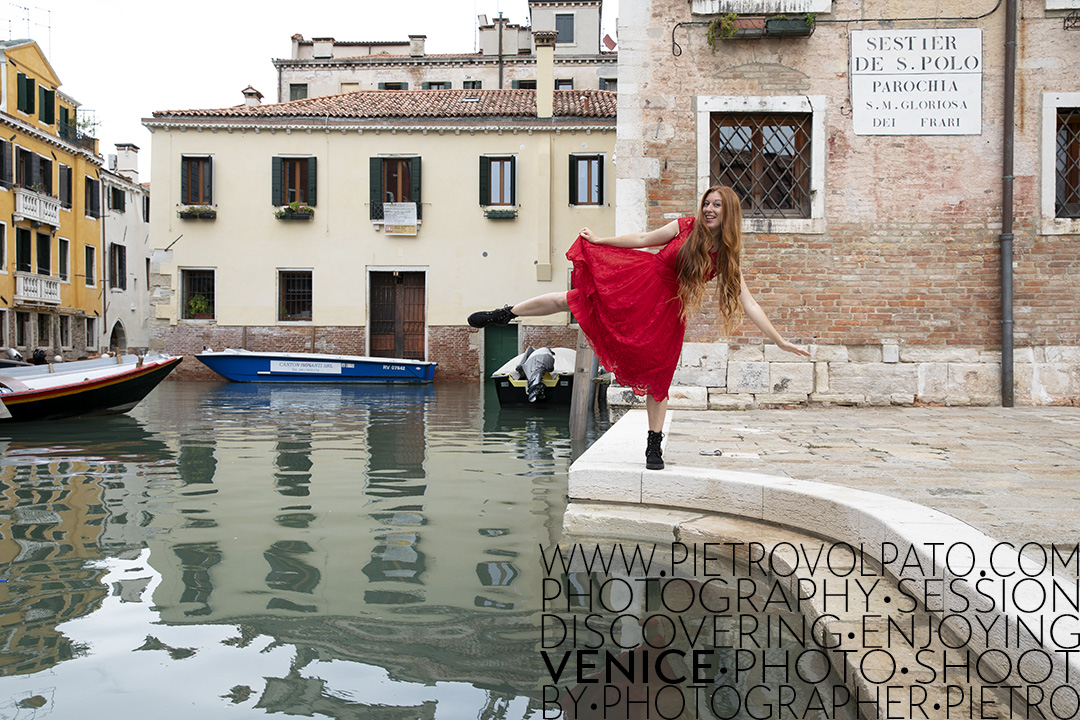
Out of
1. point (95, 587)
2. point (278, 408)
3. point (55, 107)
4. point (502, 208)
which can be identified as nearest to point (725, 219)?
point (95, 587)

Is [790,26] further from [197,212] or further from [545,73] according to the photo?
[197,212]

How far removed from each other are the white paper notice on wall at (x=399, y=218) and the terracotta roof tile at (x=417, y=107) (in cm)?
216

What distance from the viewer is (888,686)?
204 centimetres

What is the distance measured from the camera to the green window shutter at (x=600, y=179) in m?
21.4

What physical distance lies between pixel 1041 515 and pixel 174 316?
69.5ft

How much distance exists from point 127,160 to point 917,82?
32.0 metres

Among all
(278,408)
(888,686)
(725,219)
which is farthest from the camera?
(278,408)

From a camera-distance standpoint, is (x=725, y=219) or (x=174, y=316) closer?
(x=725, y=219)

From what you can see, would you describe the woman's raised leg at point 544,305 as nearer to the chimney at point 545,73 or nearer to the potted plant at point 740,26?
the potted plant at point 740,26

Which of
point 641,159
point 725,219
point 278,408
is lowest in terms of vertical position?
point 278,408

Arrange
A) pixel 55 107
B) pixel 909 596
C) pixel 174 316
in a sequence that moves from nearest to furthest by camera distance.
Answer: pixel 909 596 → pixel 174 316 → pixel 55 107

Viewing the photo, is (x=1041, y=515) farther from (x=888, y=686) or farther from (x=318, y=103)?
(x=318, y=103)

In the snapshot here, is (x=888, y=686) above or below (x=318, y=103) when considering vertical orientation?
below

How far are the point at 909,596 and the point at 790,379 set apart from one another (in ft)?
19.9
